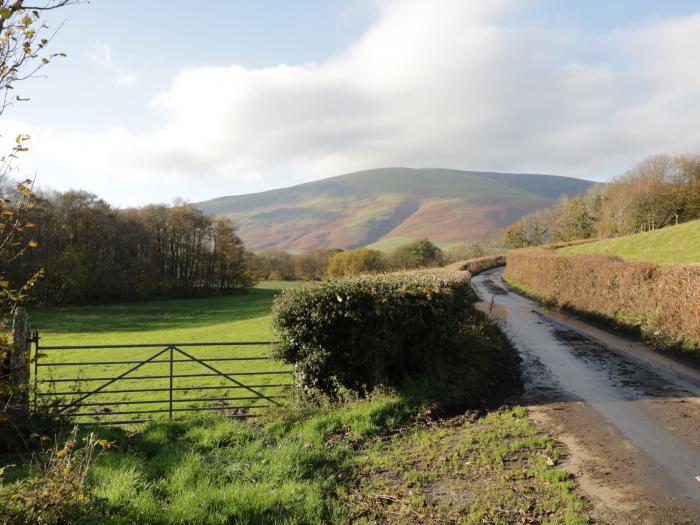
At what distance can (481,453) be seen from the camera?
6.60m

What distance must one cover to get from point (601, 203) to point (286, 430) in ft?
262

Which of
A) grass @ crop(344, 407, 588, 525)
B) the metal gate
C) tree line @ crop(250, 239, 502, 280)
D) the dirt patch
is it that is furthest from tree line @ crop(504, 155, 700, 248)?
grass @ crop(344, 407, 588, 525)

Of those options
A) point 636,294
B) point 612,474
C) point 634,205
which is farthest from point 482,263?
point 612,474

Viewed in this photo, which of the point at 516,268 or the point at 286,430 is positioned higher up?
the point at 516,268

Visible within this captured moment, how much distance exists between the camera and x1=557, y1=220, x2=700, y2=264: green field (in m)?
32.9

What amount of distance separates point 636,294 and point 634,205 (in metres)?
54.1

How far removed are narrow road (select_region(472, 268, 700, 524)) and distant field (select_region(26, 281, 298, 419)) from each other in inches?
235

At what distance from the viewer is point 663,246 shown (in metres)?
38.0

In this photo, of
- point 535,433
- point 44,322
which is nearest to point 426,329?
point 535,433

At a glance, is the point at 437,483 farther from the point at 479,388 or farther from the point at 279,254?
the point at 279,254

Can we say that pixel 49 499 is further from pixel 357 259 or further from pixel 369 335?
pixel 357 259

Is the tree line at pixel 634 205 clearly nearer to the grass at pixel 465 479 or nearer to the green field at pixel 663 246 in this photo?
the green field at pixel 663 246

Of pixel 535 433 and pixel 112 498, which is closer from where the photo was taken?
pixel 112 498

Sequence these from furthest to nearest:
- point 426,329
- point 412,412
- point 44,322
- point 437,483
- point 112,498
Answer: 1. point 44,322
2. point 426,329
3. point 412,412
4. point 437,483
5. point 112,498
